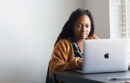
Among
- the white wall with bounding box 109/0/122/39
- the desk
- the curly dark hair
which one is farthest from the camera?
the white wall with bounding box 109/0/122/39

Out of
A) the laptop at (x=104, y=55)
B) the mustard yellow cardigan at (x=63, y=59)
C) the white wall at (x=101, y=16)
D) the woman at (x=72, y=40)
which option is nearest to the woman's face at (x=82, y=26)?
the woman at (x=72, y=40)

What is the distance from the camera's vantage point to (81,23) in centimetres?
201

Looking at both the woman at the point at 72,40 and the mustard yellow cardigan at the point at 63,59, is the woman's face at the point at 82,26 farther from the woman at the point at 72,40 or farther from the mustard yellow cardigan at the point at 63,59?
the mustard yellow cardigan at the point at 63,59

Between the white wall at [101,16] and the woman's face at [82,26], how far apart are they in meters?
0.65

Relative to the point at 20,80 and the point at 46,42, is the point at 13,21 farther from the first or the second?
the point at 20,80

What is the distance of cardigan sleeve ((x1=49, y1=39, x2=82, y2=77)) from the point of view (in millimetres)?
1787

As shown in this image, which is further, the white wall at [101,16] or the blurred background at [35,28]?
the white wall at [101,16]

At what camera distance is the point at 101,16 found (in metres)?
2.71

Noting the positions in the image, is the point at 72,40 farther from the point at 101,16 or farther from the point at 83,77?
the point at 101,16

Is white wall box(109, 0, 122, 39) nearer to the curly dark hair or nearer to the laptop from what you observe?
the curly dark hair

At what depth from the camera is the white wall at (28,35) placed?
246 cm

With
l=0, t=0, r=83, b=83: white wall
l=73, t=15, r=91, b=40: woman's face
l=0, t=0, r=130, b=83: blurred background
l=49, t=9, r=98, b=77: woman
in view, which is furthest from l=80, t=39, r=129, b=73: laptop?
l=0, t=0, r=83, b=83: white wall

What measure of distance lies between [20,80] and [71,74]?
1.07 metres

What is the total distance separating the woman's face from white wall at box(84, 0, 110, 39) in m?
0.65
